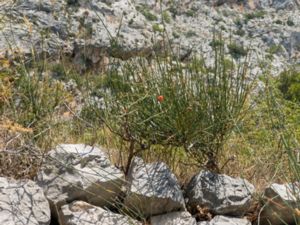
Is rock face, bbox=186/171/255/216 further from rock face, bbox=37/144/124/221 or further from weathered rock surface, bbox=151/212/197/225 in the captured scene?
rock face, bbox=37/144/124/221

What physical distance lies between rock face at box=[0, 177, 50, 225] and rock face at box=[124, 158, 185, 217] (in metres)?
0.31

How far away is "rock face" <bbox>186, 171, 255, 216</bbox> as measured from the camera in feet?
5.97

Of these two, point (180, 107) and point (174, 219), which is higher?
point (180, 107)

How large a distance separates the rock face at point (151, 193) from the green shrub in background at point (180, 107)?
163 millimetres

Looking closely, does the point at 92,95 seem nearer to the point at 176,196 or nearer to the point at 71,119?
the point at 71,119

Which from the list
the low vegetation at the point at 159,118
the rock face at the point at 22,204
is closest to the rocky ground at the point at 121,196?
the rock face at the point at 22,204

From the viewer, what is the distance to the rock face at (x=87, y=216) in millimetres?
1619

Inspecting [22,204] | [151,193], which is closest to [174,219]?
[151,193]

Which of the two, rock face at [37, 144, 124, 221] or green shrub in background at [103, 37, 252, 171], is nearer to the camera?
rock face at [37, 144, 124, 221]

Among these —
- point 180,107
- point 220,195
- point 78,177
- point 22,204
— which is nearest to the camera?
point 22,204

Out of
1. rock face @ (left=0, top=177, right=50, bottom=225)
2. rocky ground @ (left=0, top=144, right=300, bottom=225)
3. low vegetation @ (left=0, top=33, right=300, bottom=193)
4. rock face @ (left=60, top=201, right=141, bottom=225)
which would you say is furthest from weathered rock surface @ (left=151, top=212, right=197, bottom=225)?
rock face @ (left=0, top=177, right=50, bottom=225)

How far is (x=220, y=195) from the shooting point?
1.83m

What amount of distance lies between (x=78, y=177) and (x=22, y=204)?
0.72 feet

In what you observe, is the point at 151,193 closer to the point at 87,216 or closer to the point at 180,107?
the point at 87,216
